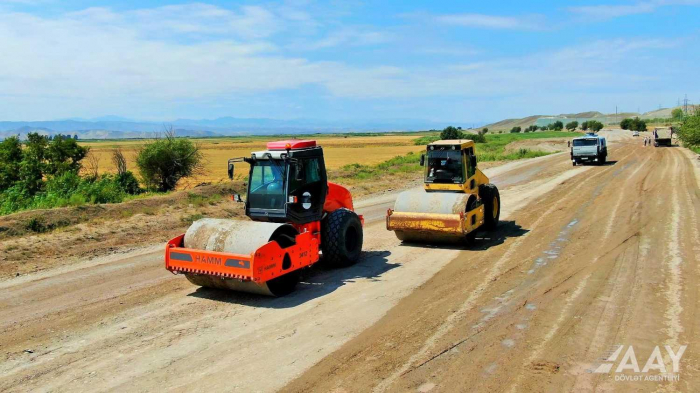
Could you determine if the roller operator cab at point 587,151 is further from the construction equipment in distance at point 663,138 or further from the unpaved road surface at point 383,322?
the unpaved road surface at point 383,322

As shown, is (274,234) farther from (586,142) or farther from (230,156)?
(230,156)

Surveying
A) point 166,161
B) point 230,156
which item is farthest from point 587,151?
point 230,156

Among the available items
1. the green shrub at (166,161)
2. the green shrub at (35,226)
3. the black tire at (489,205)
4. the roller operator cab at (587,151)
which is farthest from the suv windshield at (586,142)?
the green shrub at (35,226)

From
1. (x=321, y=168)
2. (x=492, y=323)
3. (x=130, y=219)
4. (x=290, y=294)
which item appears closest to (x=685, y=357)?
(x=492, y=323)

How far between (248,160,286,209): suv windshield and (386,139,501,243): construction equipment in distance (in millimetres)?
4107

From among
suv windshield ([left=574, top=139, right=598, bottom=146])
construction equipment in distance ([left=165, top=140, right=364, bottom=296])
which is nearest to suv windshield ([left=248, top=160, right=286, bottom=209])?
construction equipment in distance ([left=165, top=140, right=364, bottom=296])

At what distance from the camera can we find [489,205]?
14.4 metres

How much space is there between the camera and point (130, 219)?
1644 centimetres

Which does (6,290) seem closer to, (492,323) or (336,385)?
(336,385)

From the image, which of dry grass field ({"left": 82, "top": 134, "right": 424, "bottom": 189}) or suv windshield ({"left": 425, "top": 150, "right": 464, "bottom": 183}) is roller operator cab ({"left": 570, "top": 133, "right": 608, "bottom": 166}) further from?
suv windshield ({"left": 425, "top": 150, "right": 464, "bottom": 183})

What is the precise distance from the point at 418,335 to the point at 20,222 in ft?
41.1

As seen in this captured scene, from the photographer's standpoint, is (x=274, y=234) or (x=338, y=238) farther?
(x=338, y=238)

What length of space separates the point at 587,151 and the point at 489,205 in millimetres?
25831

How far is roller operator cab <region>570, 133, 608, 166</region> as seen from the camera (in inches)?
1446
